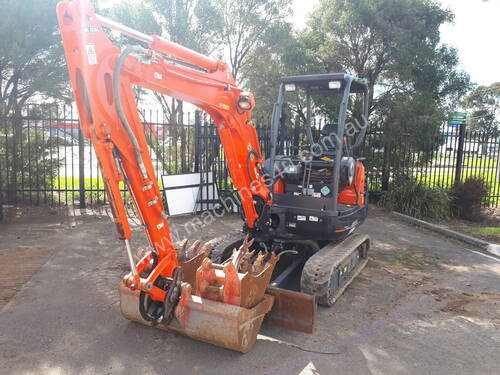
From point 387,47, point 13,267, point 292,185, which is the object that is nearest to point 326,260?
point 292,185

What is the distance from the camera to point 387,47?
1171 cm

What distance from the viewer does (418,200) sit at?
424 inches

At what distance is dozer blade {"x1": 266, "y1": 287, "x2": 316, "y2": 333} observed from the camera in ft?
13.4

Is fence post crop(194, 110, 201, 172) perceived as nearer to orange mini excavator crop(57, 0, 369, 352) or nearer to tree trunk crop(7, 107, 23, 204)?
tree trunk crop(7, 107, 23, 204)

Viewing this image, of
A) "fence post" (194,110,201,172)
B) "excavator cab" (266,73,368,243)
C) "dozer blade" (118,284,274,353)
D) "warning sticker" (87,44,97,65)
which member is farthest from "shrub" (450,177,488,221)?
"warning sticker" (87,44,97,65)

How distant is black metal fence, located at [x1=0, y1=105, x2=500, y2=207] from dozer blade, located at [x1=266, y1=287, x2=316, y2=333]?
5.87 m

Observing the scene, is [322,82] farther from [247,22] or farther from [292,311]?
[247,22]

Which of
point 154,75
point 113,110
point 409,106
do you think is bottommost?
point 113,110

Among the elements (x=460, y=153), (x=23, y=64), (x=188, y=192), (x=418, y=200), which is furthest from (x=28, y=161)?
(x=460, y=153)

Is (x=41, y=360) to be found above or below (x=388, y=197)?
Result: below

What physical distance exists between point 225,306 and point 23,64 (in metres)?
8.85

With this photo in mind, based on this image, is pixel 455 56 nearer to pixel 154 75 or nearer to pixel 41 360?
pixel 154 75

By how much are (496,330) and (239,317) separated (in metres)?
2.95

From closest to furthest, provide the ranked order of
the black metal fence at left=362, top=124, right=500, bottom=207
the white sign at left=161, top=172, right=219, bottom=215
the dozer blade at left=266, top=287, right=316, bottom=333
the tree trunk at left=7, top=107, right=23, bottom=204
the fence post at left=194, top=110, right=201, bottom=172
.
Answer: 1. the dozer blade at left=266, top=287, right=316, bottom=333
2. the tree trunk at left=7, top=107, right=23, bottom=204
3. the white sign at left=161, top=172, right=219, bottom=215
4. the fence post at left=194, top=110, right=201, bottom=172
5. the black metal fence at left=362, top=124, right=500, bottom=207
